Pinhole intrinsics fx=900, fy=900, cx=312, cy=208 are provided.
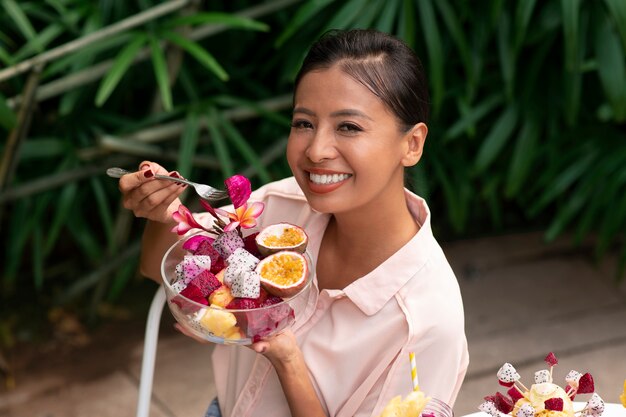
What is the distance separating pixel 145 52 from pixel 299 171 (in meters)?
1.37

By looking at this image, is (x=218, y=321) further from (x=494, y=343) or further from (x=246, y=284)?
(x=494, y=343)

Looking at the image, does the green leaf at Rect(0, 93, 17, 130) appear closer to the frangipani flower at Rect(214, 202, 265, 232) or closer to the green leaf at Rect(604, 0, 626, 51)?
the frangipani flower at Rect(214, 202, 265, 232)

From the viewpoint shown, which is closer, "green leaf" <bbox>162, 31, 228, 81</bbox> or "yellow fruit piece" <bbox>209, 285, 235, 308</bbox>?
"yellow fruit piece" <bbox>209, 285, 235, 308</bbox>

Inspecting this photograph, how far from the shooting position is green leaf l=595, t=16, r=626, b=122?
2.55 m

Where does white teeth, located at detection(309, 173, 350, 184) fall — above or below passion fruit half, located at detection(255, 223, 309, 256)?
above

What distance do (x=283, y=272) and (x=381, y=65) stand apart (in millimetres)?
368

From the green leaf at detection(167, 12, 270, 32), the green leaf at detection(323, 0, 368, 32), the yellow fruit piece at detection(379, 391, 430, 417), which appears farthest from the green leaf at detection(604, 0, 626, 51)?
the yellow fruit piece at detection(379, 391, 430, 417)

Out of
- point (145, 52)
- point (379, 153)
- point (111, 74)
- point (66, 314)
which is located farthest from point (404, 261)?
point (66, 314)

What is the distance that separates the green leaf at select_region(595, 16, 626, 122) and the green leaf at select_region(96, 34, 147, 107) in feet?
4.21

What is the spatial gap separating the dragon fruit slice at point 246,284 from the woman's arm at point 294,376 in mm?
166

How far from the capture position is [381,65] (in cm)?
135

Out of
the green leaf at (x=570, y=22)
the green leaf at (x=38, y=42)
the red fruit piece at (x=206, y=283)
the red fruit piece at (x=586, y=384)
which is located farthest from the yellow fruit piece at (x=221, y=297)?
the green leaf at (x=570, y=22)

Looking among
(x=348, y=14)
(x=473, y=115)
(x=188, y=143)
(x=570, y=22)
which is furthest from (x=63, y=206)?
(x=570, y=22)

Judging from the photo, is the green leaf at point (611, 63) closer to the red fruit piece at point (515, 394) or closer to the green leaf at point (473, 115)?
the green leaf at point (473, 115)
